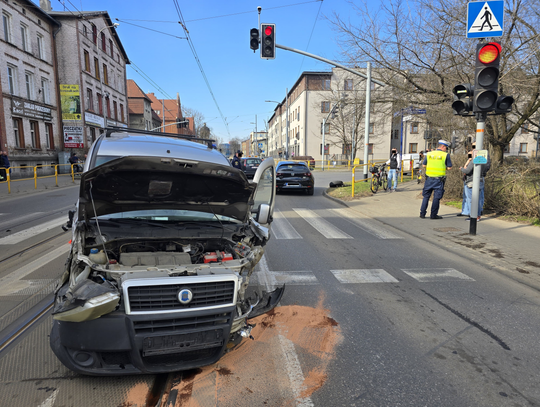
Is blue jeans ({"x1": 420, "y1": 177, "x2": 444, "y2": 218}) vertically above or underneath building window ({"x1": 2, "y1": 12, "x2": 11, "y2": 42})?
underneath

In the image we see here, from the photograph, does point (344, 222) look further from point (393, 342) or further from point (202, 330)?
point (202, 330)

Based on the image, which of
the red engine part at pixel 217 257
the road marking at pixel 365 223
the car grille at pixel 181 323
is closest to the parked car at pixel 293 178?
the road marking at pixel 365 223

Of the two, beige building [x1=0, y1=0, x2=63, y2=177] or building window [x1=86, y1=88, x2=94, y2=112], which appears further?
building window [x1=86, y1=88, x2=94, y2=112]

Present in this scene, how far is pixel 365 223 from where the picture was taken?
952cm

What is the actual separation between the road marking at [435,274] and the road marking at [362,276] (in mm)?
393

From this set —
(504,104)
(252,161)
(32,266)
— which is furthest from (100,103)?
(504,104)

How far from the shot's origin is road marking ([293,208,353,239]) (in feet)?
26.1

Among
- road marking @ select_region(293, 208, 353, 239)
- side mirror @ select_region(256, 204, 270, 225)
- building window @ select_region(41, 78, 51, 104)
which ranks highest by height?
building window @ select_region(41, 78, 51, 104)

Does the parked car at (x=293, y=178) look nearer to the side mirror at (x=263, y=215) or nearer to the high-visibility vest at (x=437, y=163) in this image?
the high-visibility vest at (x=437, y=163)

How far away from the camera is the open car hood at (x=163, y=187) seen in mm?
2920

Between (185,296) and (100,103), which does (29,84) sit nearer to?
(100,103)

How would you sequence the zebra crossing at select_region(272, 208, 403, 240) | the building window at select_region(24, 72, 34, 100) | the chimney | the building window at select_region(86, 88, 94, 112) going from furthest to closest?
1. the building window at select_region(86, 88, 94, 112)
2. the chimney
3. the building window at select_region(24, 72, 34, 100)
4. the zebra crossing at select_region(272, 208, 403, 240)

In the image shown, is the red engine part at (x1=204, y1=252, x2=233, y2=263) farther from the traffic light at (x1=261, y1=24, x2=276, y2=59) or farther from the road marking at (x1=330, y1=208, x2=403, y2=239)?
the traffic light at (x1=261, y1=24, x2=276, y2=59)

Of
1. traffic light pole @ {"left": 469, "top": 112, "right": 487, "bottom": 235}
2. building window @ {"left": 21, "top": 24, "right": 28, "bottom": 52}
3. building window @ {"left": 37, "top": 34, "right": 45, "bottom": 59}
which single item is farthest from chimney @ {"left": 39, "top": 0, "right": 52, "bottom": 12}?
traffic light pole @ {"left": 469, "top": 112, "right": 487, "bottom": 235}
